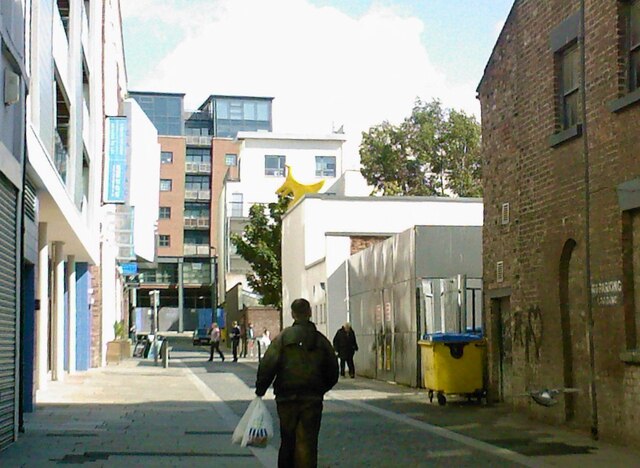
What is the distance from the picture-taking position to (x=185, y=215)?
97.6 metres

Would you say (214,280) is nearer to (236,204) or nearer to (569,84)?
(236,204)

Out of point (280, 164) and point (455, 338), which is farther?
point (280, 164)

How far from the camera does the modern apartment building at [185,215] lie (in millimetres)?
94875

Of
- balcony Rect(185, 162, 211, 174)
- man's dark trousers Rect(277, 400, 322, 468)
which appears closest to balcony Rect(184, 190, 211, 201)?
balcony Rect(185, 162, 211, 174)

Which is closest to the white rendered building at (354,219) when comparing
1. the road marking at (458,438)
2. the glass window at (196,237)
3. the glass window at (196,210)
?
the road marking at (458,438)

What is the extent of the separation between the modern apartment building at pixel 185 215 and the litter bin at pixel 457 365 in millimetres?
69986

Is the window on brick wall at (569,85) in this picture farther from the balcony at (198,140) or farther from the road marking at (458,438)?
the balcony at (198,140)

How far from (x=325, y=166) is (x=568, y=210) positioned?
235ft

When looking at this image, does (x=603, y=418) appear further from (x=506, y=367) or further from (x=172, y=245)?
(x=172, y=245)

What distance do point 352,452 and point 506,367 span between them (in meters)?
6.98

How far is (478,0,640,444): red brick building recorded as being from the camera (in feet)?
46.4

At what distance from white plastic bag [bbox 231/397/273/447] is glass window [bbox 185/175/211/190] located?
289 feet

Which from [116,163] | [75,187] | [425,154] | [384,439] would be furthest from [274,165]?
[384,439]

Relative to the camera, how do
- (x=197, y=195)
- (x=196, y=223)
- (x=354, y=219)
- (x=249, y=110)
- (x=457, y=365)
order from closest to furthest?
(x=457, y=365), (x=354, y=219), (x=197, y=195), (x=196, y=223), (x=249, y=110)
